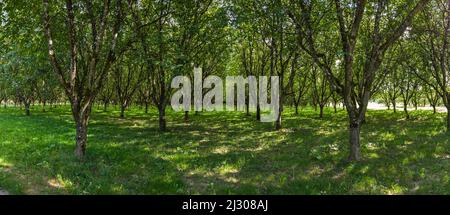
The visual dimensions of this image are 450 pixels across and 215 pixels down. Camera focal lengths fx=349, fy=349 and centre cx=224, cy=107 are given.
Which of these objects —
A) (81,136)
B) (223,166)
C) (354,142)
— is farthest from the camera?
(354,142)

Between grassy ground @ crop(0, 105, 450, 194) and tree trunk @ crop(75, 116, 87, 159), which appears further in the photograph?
tree trunk @ crop(75, 116, 87, 159)

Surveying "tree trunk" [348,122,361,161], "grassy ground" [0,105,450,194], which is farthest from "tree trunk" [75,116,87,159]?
"tree trunk" [348,122,361,161]

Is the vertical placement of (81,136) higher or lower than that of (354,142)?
higher

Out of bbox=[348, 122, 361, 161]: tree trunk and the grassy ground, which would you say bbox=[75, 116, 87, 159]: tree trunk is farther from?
bbox=[348, 122, 361, 161]: tree trunk

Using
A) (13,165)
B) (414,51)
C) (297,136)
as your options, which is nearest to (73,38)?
(13,165)

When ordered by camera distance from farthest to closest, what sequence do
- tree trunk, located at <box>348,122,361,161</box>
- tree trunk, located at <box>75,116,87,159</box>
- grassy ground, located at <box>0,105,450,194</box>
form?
tree trunk, located at <box>348,122,361,161</box> → tree trunk, located at <box>75,116,87,159</box> → grassy ground, located at <box>0,105,450,194</box>

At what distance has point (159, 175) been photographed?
479 inches

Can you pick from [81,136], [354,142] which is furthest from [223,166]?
[81,136]

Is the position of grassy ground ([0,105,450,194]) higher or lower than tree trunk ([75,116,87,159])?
lower

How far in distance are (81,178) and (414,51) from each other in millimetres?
26537

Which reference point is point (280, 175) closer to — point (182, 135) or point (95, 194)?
point (95, 194)

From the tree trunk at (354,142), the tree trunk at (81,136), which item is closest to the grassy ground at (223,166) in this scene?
the tree trunk at (81,136)

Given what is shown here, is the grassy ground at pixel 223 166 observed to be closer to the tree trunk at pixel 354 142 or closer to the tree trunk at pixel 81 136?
the tree trunk at pixel 81 136

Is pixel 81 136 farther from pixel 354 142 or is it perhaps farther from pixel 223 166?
pixel 354 142
